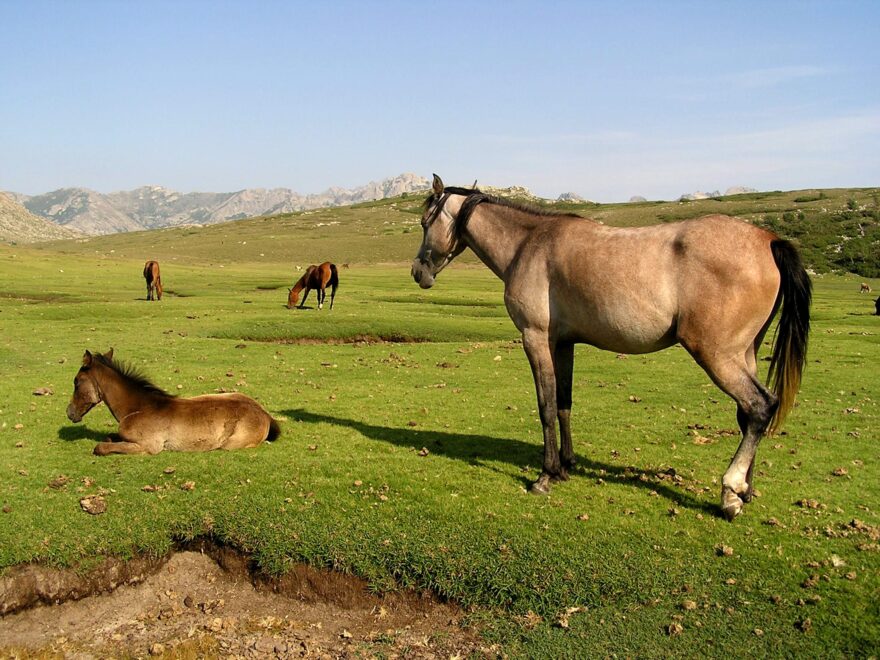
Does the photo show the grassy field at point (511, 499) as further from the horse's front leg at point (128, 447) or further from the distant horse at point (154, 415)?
the distant horse at point (154, 415)

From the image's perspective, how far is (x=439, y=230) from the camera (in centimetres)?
918

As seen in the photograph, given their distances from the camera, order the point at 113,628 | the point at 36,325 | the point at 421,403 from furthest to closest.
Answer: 1. the point at 36,325
2. the point at 421,403
3. the point at 113,628

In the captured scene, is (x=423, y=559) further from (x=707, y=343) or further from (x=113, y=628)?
(x=707, y=343)

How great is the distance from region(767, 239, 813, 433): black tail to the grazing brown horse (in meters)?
0.01

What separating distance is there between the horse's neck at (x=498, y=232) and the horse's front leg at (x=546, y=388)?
41.3 inches

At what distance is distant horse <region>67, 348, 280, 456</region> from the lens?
9242 mm

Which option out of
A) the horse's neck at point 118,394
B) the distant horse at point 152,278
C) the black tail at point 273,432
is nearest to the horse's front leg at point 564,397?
the black tail at point 273,432

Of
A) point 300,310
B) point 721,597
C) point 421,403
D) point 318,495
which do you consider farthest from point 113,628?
point 300,310

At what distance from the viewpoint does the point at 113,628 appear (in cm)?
643

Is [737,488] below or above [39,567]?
above

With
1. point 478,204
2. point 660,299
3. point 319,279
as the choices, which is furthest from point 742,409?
point 319,279

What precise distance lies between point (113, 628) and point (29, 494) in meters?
2.46

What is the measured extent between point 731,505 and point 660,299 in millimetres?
2257

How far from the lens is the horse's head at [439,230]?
912 cm
